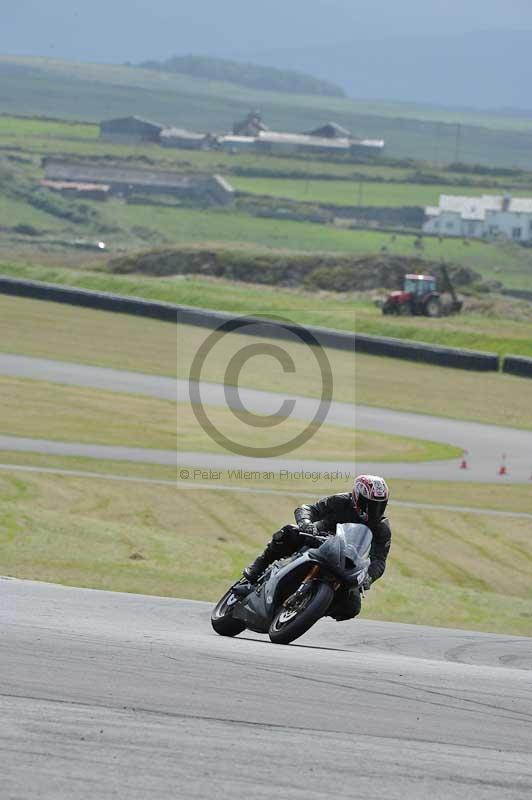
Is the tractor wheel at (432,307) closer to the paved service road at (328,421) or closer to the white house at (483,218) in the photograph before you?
the paved service road at (328,421)

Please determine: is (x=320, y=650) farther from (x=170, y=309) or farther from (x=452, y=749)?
(x=170, y=309)

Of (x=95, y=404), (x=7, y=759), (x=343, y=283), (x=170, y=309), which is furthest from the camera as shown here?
(x=343, y=283)

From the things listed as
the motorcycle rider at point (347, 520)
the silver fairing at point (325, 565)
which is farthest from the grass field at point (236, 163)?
the silver fairing at point (325, 565)

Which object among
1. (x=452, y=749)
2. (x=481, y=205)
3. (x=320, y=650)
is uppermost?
(x=452, y=749)

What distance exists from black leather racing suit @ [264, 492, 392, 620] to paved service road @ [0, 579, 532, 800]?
0.37 metres

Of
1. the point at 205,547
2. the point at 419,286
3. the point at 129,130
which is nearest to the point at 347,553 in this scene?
the point at 205,547

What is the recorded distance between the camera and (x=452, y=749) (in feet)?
22.5

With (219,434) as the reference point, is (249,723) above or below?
above

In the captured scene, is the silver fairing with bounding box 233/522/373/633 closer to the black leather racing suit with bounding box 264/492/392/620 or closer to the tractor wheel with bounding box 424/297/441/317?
the black leather racing suit with bounding box 264/492/392/620

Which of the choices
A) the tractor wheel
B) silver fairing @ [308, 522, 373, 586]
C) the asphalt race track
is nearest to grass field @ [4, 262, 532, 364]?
the tractor wheel

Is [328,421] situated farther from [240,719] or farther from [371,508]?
[240,719]

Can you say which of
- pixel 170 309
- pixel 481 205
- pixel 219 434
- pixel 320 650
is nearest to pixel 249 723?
pixel 320 650

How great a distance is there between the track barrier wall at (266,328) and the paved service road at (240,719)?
36.7m

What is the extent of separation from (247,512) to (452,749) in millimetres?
17170
